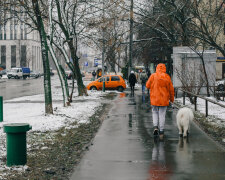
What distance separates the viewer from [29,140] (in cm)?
920

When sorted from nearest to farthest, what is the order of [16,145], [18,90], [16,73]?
[16,145], [18,90], [16,73]

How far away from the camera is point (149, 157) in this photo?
7324 mm

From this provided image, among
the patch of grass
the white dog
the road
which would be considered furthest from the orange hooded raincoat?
the road

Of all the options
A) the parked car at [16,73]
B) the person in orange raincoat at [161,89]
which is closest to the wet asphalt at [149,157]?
the person in orange raincoat at [161,89]

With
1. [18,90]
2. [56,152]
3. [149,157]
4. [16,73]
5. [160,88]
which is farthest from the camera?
[16,73]

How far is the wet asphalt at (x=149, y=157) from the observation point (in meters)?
6.07

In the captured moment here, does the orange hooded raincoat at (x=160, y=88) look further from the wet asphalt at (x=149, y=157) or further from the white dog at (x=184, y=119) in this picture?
A: the wet asphalt at (x=149, y=157)

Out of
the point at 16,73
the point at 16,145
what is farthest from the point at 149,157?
the point at 16,73

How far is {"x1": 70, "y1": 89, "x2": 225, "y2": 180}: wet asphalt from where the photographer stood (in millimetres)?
6070

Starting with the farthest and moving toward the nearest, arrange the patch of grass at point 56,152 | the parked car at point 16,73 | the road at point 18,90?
the parked car at point 16,73 < the road at point 18,90 < the patch of grass at point 56,152

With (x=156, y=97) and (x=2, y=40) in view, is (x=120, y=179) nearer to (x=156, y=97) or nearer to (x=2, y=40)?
(x=156, y=97)

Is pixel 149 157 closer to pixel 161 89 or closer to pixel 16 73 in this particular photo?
pixel 161 89

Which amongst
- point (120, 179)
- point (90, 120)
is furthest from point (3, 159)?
point (90, 120)

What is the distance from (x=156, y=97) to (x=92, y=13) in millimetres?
13745
